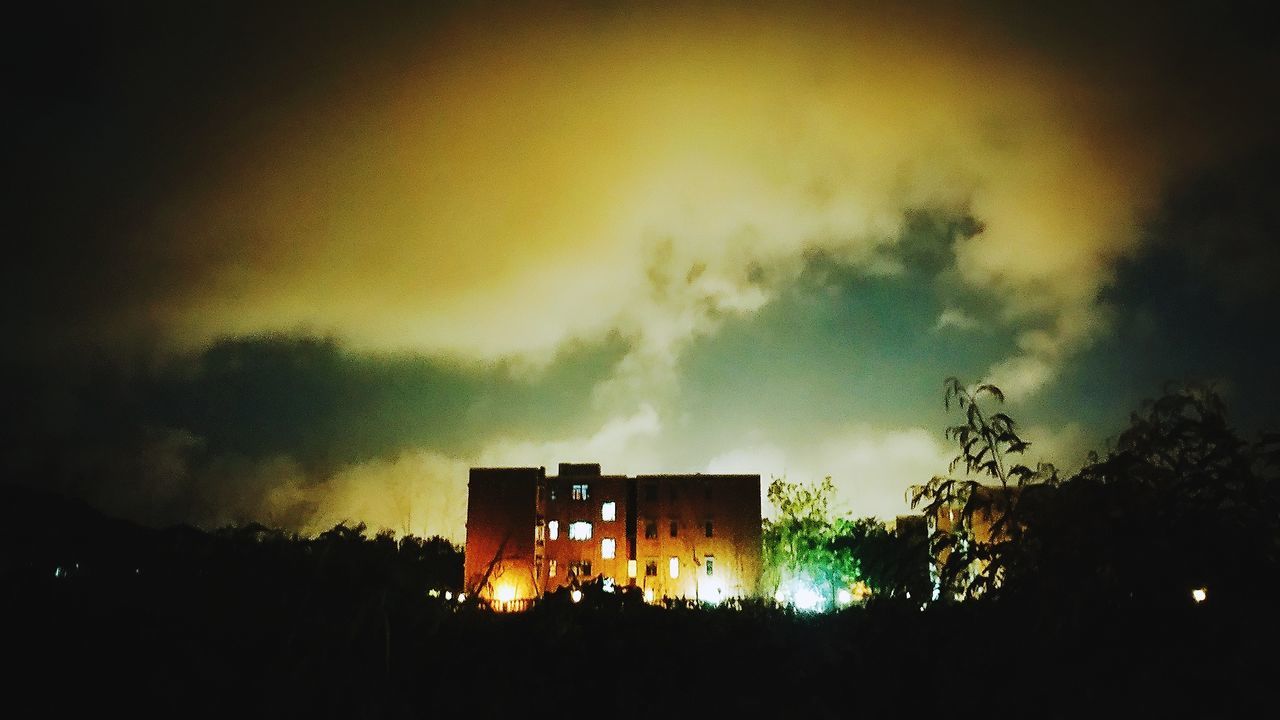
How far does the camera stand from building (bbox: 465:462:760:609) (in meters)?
56.9

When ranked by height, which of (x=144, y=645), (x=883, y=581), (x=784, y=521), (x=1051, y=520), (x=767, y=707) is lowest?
(x=767, y=707)

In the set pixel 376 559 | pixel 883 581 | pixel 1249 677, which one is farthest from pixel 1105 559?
pixel 376 559

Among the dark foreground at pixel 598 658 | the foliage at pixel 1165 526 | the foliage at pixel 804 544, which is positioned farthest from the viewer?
the foliage at pixel 804 544

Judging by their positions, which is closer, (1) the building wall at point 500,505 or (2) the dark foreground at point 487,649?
(2) the dark foreground at point 487,649

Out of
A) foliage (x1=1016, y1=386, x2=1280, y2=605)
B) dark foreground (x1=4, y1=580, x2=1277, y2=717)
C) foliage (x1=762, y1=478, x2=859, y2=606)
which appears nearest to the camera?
dark foreground (x1=4, y1=580, x2=1277, y2=717)

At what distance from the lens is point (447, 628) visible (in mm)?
3535

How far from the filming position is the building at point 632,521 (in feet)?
187

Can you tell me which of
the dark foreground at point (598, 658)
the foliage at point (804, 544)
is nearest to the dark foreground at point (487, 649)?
the dark foreground at point (598, 658)

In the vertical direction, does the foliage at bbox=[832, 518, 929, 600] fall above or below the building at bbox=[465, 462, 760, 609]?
below

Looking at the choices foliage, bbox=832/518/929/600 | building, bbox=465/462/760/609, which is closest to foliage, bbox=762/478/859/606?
building, bbox=465/462/760/609

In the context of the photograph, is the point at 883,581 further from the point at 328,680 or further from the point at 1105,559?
the point at 328,680

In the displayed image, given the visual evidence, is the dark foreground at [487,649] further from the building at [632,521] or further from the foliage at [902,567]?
the building at [632,521]

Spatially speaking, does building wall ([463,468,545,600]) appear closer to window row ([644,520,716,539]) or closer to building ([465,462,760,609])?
building ([465,462,760,609])

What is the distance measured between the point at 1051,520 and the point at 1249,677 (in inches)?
55.9
